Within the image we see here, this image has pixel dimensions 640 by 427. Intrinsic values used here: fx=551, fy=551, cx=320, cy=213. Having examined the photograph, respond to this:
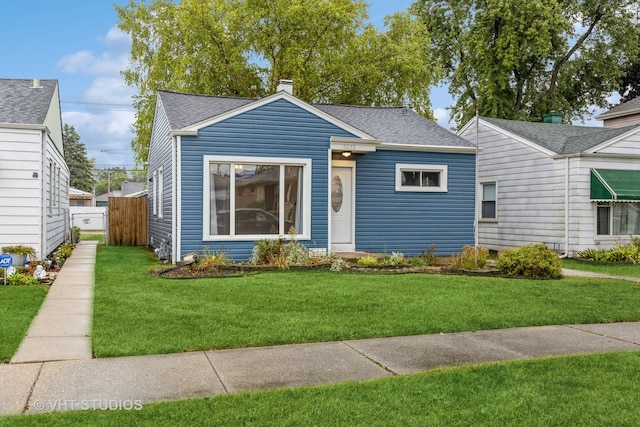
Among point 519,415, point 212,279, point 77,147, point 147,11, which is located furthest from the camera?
point 77,147

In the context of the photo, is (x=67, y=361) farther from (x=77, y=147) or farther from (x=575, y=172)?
(x=77, y=147)

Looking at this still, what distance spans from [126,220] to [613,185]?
15.3 metres

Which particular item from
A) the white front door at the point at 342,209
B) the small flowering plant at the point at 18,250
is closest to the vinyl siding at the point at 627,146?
the white front door at the point at 342,209

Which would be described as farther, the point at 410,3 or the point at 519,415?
the point at 410,3

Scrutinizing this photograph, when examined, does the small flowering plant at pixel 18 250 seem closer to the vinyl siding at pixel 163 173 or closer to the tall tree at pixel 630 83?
the vinyl siding at pixel 163 173

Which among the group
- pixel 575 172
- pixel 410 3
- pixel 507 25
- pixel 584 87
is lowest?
pixel 575 172

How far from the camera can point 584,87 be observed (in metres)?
30.5

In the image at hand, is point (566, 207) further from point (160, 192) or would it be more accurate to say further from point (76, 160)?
point (76, 160)

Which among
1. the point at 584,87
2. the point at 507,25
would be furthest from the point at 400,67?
the point at 584,87

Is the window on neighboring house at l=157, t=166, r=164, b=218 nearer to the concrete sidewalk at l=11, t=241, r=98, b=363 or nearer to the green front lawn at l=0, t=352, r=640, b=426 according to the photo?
the concrete sidewalk at l=11, t=241, r=98, b=363

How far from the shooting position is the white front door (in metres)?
14.0

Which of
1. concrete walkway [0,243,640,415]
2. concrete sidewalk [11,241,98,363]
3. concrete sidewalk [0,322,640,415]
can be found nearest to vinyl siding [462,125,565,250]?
concrete walkway [0,243,640,415]

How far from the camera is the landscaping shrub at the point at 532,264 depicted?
36.2 feet

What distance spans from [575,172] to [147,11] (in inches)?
923
